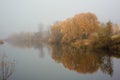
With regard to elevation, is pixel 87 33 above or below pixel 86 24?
below

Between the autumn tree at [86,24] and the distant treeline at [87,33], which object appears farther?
the autumn tree at [86,24]

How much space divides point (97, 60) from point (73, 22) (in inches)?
387

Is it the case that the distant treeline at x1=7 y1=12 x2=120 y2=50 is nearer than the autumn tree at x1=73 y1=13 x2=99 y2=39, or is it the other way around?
the distant treeline at x1=7 y1=12 x2=120 y2=50

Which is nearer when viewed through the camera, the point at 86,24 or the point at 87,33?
the point at 87,33

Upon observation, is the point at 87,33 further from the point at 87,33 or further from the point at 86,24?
the point at 86,24

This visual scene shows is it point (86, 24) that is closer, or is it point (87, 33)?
point (87, 33)

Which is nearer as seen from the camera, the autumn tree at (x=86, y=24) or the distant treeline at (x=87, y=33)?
the distant treeline at (x=87, y=33)

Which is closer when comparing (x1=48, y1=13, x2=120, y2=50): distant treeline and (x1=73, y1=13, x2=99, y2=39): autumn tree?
(x1=48, y1=13, x2=120, y2=50): distant treeline

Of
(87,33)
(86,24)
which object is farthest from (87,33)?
(86,24)

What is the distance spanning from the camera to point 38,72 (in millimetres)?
11359

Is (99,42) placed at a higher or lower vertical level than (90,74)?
higher

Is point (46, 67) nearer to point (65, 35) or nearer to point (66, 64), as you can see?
point (66, 64)

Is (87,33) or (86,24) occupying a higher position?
(86,24)

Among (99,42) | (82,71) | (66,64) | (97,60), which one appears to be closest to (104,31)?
(99,42)
